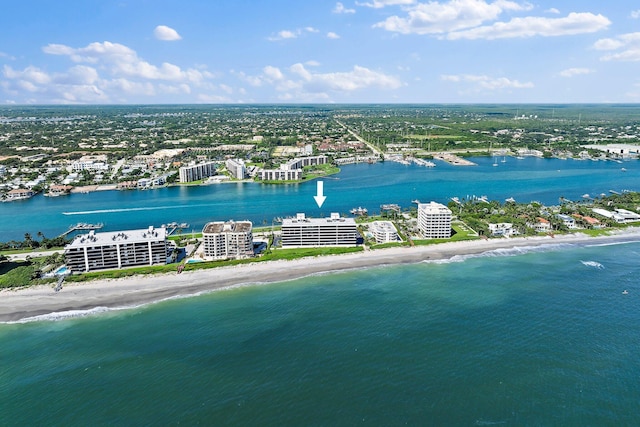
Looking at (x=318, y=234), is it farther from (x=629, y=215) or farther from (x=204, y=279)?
(x=629, y=215)

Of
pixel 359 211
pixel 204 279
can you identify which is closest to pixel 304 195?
pixel 359 211

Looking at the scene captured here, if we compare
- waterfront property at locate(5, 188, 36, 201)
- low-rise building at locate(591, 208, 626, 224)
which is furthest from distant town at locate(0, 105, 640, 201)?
low-rise building at locate(591, 208, 626, 224)

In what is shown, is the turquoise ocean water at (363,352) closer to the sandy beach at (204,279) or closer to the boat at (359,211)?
the sandy beach at (204,279)

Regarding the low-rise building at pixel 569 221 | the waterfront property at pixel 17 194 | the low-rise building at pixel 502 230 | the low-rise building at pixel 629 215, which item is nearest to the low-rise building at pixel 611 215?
the low-rise building at pixel 629 215

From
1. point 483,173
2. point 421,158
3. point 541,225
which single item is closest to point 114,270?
point 541,225

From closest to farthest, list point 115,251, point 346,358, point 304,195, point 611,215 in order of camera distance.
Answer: point 346,358 → point 115,251 → point 611,215 → point 304,195

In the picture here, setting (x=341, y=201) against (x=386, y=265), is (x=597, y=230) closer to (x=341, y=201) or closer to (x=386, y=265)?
(x=386, y=265)
